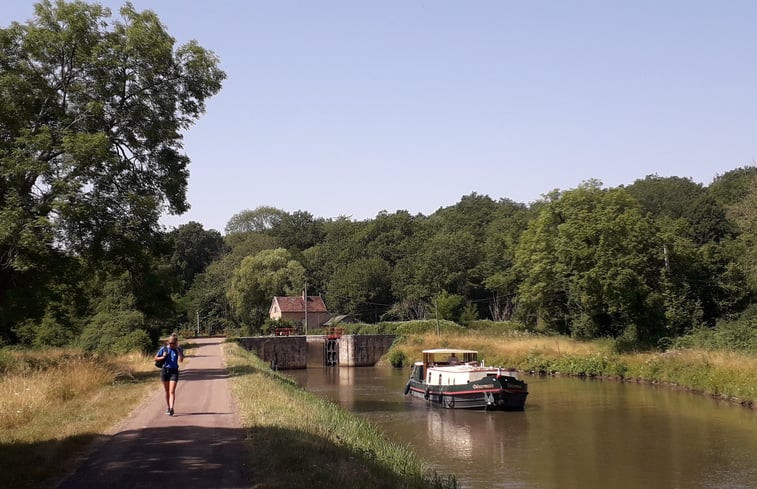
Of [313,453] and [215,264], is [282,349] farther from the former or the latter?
[313,453]

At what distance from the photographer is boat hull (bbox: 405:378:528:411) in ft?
104

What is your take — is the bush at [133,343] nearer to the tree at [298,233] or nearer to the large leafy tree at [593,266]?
the large leafy tree at [593,266]

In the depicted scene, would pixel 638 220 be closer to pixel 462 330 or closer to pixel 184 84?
pixel 462 330

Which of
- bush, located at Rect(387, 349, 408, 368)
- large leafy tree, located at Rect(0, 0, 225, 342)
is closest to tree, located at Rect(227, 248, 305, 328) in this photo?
bush, located at Rect(387, 349, 408, 368)

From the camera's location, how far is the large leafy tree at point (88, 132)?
72.7 ft

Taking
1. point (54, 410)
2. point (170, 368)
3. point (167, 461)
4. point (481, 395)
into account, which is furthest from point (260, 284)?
point (167, 461)

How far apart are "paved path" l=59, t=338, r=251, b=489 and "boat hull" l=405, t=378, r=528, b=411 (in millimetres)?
17315

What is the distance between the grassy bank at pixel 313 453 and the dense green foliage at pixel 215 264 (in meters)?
10.2

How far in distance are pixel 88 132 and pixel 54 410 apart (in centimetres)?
1269

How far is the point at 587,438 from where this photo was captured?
2409cm

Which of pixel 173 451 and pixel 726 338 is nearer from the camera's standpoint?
pixel 173 451

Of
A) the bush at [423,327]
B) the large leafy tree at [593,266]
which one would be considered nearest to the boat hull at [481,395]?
the large leafy tree at [593,266]

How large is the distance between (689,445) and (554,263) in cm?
3444

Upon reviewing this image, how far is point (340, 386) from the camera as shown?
46.9 metres
